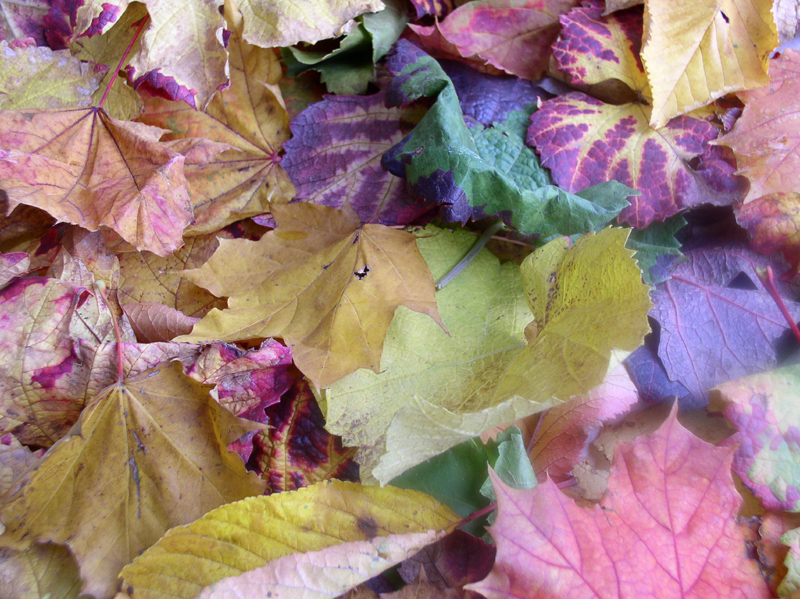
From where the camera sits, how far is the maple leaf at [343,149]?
28.8 inches

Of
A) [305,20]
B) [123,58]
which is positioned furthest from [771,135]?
[123,58]

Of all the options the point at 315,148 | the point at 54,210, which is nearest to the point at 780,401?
the point at 315,148

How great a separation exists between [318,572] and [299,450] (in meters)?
0.16

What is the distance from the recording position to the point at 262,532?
0.53 metres

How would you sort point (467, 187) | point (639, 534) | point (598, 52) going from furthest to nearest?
point (598, 52) → point (467, 187) → point (639, 534)

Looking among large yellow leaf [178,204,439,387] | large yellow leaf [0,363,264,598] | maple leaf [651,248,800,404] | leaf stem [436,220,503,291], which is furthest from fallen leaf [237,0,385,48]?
maple leaf [651,248,800,404]

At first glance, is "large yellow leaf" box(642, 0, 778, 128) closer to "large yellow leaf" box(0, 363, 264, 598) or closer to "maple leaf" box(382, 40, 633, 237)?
"maple leaf" box(382, 40, 633, 237)

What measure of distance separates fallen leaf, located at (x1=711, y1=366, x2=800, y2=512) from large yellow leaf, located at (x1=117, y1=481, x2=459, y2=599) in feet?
1.11

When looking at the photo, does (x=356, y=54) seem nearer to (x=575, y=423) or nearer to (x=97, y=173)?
(x=97, y=173)

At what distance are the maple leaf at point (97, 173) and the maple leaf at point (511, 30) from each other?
0.42 m

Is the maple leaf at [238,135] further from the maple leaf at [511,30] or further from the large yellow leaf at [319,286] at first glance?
the maple leaf at [511,30]

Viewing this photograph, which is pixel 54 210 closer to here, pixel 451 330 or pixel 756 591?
pixel 451 330

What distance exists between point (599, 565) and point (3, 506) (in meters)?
0.62

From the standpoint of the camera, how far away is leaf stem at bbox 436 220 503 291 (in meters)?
0.69
